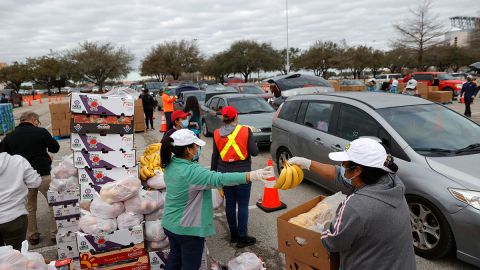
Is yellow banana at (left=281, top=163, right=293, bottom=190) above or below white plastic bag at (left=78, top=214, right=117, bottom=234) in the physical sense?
above

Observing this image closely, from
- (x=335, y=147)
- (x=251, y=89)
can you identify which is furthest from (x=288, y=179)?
(x=251, y=89)

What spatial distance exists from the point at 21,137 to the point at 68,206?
1077 millimetres

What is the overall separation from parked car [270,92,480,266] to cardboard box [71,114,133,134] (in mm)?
3022

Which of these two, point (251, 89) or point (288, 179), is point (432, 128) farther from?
point (251, 89)

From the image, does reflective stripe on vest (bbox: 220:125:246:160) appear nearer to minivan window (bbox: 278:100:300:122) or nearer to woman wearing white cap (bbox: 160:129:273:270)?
woman wearing white cap (bbox: 160:129:273:270)

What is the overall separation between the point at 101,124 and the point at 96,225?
1.51 metres

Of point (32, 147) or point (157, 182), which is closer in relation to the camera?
point (157, 182)

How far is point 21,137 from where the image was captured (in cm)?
454

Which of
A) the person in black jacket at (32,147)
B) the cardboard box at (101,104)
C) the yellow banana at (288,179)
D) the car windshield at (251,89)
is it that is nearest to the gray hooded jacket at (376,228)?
the yellow banana at (288,179)

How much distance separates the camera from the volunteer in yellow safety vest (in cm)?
430

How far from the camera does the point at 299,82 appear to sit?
15.1m

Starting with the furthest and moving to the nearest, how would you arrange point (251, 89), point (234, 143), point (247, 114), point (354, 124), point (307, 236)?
point (251, 89) < point (247, 114) < point (354, 124) < point (234, 143) < point (307, 236)

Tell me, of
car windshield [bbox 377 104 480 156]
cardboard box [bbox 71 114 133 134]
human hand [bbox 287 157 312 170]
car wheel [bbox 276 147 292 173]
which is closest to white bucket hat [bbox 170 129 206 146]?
human hand [bbox 287 157 312 170]

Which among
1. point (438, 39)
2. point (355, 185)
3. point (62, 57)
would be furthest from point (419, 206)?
point (62, 57)
